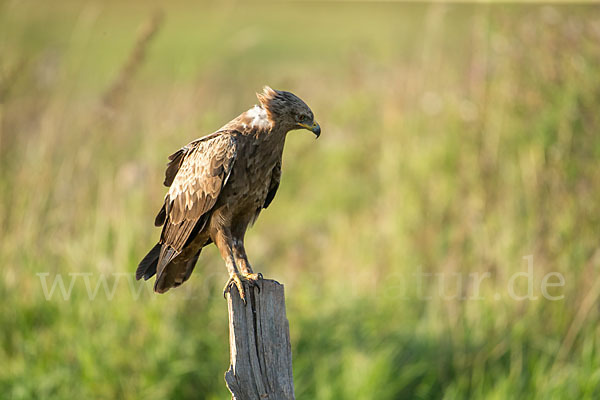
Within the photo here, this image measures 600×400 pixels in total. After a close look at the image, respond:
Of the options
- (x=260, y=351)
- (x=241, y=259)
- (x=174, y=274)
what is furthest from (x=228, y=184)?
(x=260, y=351)

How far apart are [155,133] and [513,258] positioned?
9.06 feet

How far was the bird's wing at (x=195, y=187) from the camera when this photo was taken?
8.47 feet

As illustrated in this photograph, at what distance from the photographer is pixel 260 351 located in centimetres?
231

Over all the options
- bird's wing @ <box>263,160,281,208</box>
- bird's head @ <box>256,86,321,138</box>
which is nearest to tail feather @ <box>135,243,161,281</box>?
bird's wing @ <box>263,160,281,208</box>

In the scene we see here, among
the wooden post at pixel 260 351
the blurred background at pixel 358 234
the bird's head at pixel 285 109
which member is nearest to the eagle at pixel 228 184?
the bird's head at pixel 285 109

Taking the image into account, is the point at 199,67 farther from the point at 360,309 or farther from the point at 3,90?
the point at 360,309

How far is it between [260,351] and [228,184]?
0.71m

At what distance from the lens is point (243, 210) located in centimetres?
274

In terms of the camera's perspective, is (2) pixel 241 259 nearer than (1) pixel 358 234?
Yes

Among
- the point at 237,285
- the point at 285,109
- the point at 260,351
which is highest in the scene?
the point at 285,109

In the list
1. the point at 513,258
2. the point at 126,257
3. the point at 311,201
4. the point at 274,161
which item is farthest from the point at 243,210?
the point at 311,201

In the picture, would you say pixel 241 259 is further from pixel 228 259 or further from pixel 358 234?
pixel 358 234

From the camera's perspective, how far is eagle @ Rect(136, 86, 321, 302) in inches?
100

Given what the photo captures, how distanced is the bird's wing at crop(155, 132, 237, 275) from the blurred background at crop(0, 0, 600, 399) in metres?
1.32
